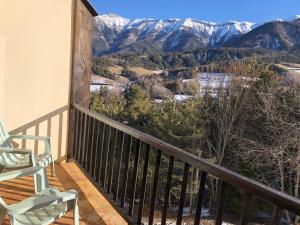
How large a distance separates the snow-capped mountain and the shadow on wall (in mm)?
111475

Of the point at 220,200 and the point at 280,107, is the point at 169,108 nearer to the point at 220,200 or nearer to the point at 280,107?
the point at 280,107

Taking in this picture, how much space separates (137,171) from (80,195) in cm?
98

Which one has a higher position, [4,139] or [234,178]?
[234,178]

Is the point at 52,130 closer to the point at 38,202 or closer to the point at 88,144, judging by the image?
the point at 88,144

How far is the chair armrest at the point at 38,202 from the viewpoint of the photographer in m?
1.84

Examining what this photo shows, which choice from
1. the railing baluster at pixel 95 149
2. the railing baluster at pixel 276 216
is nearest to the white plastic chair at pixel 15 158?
the railing baluster at pixel 95 149

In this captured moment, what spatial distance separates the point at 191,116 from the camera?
1959cm

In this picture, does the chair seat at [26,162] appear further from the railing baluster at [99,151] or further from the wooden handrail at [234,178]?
the wooden handrail at [234,178]

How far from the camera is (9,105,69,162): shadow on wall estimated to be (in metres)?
4.13

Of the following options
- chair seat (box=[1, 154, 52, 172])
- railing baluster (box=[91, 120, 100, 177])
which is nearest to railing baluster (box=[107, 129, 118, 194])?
railing baluster (box=[91, 120, 100, 177])

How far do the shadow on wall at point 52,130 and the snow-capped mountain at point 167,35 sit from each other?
11148 cm

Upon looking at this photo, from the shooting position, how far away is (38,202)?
1.92 meters

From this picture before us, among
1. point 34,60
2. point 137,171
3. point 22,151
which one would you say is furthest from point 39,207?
point 34,60

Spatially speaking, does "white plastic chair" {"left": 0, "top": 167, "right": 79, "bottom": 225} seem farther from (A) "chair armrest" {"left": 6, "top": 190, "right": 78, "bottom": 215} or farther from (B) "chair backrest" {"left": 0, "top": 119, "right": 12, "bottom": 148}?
(B) "chair backrest" {"left": 0, "top": 119, "right": 12, "bottom": 148}
